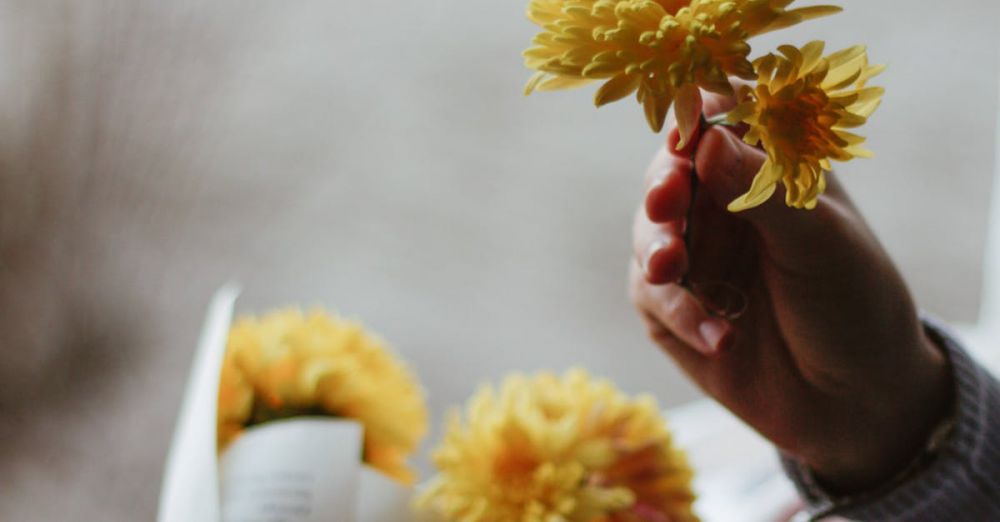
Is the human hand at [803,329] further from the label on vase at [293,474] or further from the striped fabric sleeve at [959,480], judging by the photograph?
the label on vase at [293,474]

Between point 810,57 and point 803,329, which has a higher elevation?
point 810,57

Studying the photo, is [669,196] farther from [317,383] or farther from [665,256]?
[317,383]

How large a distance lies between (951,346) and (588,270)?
2.87 ft

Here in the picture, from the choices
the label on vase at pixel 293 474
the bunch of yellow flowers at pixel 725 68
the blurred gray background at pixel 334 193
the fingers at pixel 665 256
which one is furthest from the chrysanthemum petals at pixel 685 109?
the blurred gray background at pixel 334 193

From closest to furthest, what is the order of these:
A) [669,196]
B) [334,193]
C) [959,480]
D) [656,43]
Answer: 1. [656,43]
2. [669,196]
3. [959,480]
4. [334,193]

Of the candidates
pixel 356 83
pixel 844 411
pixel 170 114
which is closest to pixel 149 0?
pixel 170 114

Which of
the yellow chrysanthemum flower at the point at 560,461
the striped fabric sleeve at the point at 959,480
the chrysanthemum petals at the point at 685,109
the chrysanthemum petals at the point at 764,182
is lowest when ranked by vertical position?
the striped fabric sleeve at the point at 959,480

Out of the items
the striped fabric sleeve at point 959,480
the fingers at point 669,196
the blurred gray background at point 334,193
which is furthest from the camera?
the blurred gray background at point 334,193

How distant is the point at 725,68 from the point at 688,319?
0.72 ft

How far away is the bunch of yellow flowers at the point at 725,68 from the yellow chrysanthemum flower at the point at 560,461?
7.2 inches

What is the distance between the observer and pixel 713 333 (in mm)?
524

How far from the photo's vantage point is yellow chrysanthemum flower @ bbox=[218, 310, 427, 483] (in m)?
0.52

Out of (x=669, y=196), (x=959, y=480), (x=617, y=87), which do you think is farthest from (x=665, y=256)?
(x=959, y=480)

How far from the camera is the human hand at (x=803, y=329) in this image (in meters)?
0.48
